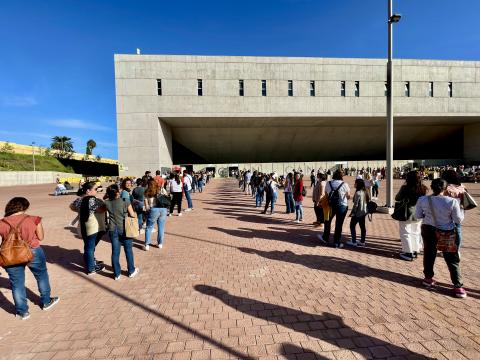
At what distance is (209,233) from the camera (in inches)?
300

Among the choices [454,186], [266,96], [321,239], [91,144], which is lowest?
[321,239]

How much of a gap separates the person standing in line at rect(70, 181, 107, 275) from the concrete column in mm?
51024

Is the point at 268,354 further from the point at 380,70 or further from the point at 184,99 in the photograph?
the point at 380,70

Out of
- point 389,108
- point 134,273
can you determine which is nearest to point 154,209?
point 134,273

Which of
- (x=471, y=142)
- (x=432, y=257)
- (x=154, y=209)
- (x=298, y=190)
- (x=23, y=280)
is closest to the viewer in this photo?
(x=23, y=280)

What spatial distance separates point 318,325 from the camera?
3102mm

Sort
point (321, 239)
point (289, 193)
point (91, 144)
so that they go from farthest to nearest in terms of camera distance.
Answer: point (91, 144) → point (289, 193) → point (321, 239)

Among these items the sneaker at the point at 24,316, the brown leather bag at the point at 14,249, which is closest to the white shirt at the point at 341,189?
the brown leather bag at the point at 14,249

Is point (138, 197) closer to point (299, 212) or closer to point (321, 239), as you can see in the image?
point (321, 239)

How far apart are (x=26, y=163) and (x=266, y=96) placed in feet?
149

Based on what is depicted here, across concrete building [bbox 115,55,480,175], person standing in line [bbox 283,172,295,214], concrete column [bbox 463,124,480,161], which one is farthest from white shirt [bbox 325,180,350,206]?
concrete column [bbox 463,124,480,161]

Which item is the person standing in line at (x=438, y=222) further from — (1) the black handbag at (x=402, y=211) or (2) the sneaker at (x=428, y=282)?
(1) the black handbag at (x=402, y=211)

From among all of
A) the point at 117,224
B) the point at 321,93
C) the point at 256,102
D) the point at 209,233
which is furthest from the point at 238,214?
the point at 321,93

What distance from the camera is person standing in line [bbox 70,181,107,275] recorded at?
4.59 meters
